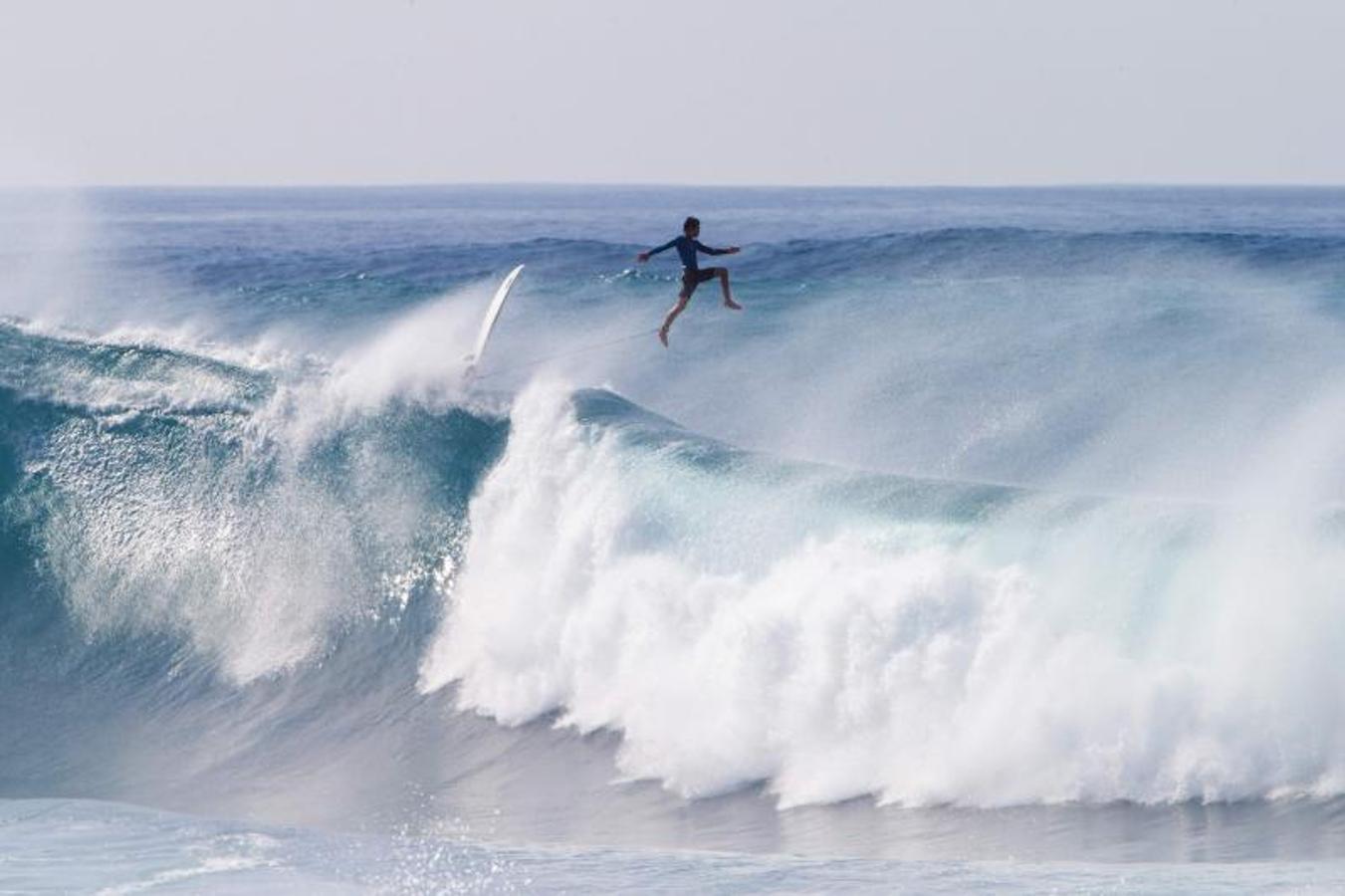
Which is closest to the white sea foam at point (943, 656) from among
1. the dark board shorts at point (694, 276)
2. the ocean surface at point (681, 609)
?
the ocean surface at point (681, 609)

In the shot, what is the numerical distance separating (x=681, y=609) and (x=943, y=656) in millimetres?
2275

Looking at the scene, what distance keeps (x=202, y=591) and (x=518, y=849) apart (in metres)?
6.51

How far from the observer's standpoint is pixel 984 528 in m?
14.0

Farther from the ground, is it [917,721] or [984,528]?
[984,528]

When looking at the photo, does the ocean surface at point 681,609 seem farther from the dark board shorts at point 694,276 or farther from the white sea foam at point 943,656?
the dark board shorts at point 694,276

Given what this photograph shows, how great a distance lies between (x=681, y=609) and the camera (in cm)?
1452

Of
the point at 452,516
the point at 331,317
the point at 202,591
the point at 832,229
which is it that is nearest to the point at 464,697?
the point at 452,516

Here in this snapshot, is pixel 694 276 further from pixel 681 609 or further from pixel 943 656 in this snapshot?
pixel 943 656

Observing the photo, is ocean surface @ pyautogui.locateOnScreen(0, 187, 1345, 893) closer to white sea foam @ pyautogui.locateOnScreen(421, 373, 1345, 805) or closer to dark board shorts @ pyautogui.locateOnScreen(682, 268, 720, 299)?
white sea foam @ pyautogui.locateOnScreen(421, 373, 1345, 805)

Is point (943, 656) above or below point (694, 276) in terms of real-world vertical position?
below

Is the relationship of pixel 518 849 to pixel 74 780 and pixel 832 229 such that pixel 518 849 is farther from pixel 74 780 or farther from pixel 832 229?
pixel 832 229

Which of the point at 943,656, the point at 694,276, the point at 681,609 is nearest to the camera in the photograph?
the point at 943,656

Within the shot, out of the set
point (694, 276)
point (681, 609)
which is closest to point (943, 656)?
point (681, 609)

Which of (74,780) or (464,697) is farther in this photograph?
(464,697)
